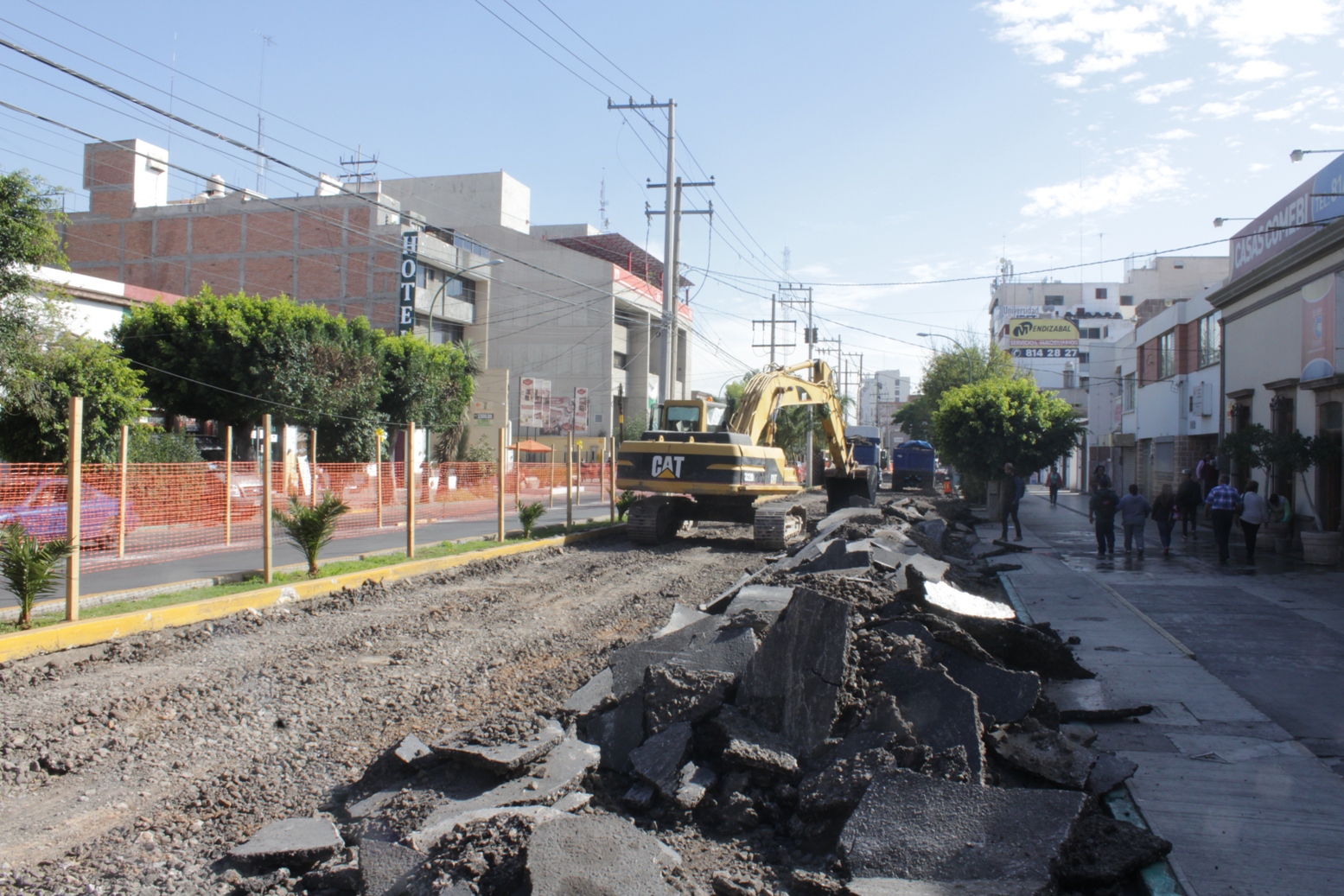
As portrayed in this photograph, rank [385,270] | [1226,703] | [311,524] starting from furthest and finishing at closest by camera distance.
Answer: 1. [385,270]
2. [311,524]
3. [1226,703]

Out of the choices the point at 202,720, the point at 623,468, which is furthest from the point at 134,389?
the point at 202,720

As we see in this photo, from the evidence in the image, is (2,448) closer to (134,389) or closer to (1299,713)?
(134,389)

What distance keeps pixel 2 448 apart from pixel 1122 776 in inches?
875

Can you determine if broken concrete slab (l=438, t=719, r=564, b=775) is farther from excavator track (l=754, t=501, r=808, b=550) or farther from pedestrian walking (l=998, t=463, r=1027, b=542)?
pedestrian walking (l=998, t=463, r=1027, b=542)

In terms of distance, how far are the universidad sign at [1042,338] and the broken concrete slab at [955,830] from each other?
77701mm

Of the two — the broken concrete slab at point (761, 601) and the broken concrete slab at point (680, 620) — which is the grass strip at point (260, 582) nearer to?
the broken concrete slab at point (680, 620)

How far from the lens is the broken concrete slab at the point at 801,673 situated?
492 centimetres

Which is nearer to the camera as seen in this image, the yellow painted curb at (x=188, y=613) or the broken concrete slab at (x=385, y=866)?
the broken concrete slab at (x=385, y=866)

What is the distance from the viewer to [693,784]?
4.48 m

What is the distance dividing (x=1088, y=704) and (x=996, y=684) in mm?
1269

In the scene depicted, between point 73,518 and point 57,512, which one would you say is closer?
point 73,518

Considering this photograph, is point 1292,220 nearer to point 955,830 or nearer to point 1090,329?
point 955,830

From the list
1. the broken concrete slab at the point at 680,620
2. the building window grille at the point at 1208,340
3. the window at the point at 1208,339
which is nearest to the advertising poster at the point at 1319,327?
the window at the point at 1208,339

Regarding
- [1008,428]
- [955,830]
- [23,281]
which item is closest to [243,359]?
[23,281]
